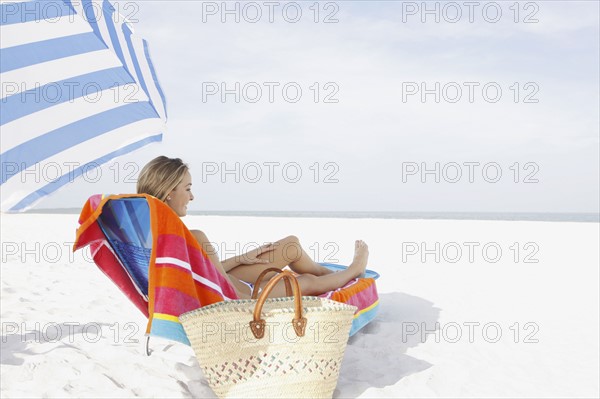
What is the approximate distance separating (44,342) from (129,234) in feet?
3.99

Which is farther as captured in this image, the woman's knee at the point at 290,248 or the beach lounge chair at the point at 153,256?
the woman's knee at the point at 290,248

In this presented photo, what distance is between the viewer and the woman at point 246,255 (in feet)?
10.1

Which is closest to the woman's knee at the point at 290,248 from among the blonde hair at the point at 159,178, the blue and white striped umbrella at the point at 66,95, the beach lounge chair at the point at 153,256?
the beach lounge chair at the point at 153,256

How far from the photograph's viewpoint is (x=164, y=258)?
2789mm

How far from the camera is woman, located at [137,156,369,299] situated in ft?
10.1

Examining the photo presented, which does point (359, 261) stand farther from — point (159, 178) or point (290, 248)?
point (159, 178)

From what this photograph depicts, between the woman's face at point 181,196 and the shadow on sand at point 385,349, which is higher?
the woman's face at point 181,196

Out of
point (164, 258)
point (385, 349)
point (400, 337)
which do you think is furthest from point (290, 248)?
Answer: point (164, 258)

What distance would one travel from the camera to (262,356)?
8.68 ft

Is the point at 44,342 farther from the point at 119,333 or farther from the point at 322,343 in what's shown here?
the point at 322,343

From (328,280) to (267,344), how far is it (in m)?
1.19

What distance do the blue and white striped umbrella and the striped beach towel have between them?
457 mm

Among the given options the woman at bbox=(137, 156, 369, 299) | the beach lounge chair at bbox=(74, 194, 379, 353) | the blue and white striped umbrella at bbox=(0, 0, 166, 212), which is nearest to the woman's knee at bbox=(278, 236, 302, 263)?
the woman at bbox=(137, 156, 369, 299)

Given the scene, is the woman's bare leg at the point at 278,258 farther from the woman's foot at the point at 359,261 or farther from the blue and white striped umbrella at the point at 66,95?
the blue and white striped umbrella at the point at 66,95
